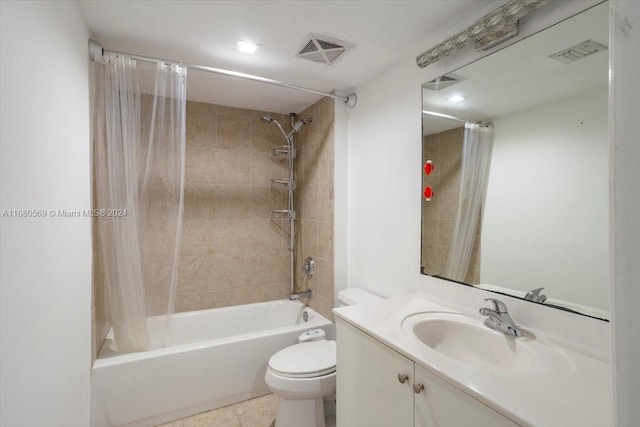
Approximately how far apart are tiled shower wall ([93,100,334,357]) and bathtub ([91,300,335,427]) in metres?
0.69

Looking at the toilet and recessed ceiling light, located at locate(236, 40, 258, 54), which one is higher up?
recessed ceiling light, located at locate(236, 40, 258, 54)

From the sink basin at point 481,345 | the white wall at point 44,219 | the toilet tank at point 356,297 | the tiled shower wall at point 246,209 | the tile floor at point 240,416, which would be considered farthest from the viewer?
the tiled shower wall at point 246,209

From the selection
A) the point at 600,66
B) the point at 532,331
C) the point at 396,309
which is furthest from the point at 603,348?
the point at 600,66

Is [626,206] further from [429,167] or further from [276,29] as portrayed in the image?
[276,29]

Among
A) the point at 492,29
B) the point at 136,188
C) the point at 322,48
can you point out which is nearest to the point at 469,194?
the point at 492,29

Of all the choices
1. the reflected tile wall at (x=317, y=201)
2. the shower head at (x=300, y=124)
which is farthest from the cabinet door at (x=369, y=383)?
the shower head at (x=300, y=124)

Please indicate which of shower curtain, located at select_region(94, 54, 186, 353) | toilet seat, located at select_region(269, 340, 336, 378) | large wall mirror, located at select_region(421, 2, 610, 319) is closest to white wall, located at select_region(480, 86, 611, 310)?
large wall mirror, located at select_region(421, 2, 610, 319)

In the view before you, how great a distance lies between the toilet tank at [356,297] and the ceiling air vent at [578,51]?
156cm

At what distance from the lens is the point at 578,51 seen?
107 centimetres

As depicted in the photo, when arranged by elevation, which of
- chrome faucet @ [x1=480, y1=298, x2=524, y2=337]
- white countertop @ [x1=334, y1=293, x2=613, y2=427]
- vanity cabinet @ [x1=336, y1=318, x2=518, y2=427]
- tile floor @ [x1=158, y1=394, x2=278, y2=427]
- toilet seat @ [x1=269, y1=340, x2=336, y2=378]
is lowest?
tile floor @ [x1=158, y1=394, x2=278, y2=427]

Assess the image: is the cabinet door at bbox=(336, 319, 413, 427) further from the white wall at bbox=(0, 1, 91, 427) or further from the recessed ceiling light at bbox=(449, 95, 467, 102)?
the recessed ceiling light at bbox=(449, 95, 467, 102)

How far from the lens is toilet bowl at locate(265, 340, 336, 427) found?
1.64 m

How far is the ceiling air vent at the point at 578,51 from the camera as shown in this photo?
1029 millimetres

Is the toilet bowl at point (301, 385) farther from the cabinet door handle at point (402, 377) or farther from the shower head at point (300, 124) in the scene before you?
the shower head at point (300, 124)
